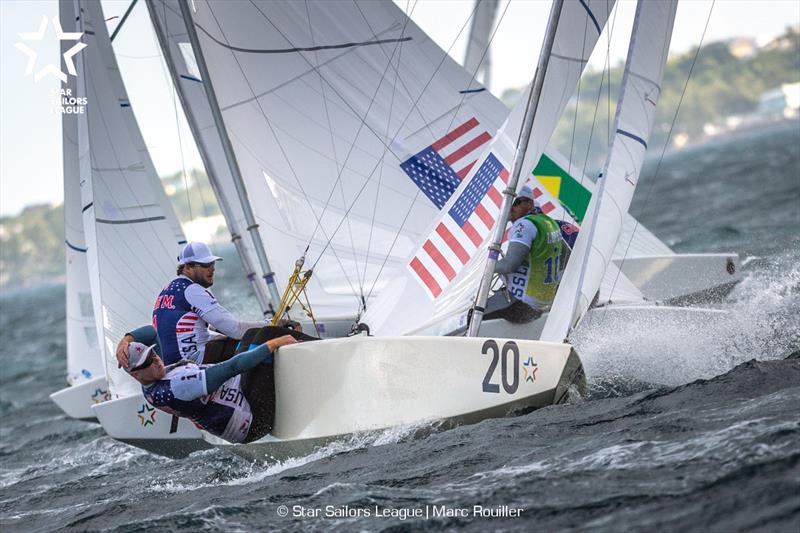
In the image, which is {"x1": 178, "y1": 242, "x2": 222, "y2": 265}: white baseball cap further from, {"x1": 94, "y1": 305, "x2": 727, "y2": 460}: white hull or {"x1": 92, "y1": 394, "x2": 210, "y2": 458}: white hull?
{"x1": 92, "y1": 394, "x2": 210, "y2": 458}: white hull

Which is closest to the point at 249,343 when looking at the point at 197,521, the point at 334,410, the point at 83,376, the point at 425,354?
the point at 334,410

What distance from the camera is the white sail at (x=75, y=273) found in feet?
25.1

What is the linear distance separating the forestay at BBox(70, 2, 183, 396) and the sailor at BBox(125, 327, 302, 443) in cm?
173

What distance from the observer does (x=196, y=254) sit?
450cm

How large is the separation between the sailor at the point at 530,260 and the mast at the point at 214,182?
1.67 meters

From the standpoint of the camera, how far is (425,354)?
4055 millimetres

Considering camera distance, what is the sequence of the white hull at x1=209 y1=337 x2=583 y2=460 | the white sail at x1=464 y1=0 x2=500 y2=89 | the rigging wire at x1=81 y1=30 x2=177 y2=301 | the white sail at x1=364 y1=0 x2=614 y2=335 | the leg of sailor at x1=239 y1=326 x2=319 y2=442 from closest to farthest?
the white hull at x1=209 y1=337 x2=583 y2=460 → the leg of sailor at x1=239 y1=326 x2=319 y2=442 → the white sail at x1=364 y1=0 x2=614 y2=335 → the rigging wire at x1=81 y1=30 x2=177 y2=301 → the white sail at x1=464 y1=0 x2=500 y2=89

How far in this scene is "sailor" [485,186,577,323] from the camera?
4941 millimetres

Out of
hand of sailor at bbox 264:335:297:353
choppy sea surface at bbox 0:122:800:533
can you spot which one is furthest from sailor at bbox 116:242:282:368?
choppy sea surface at bbox 0:122:800:533

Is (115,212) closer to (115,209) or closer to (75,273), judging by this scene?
(115,209)

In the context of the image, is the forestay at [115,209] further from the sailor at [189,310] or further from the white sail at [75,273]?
the sailor at [189,310]

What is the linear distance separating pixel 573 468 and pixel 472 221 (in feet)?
5.92

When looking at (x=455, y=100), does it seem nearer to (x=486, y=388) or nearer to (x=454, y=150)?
(x=454, y=150)

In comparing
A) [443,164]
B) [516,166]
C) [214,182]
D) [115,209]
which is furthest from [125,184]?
[516,166]
